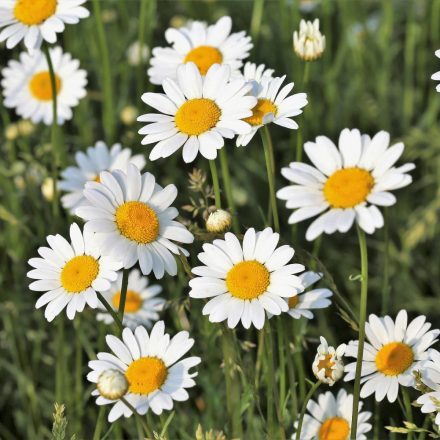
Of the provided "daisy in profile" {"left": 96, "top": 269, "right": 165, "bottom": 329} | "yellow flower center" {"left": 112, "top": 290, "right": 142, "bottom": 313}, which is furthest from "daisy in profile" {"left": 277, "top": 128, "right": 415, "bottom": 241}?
"yellow flower center" {"left": 112, "top": 290, "right": 142, "bottom": 313}

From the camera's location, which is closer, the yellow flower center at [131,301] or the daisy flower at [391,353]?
the daisy flower at [391,353]

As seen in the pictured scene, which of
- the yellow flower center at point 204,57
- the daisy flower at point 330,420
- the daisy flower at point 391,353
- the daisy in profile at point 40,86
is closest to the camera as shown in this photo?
the daisy flower at point 391,353

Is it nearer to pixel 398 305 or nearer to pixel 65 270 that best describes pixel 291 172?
pixel 65 270

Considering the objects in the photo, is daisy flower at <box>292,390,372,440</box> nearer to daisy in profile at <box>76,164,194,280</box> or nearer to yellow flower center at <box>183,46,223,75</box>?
daisy in profile at <box>76,164,194,280</box>

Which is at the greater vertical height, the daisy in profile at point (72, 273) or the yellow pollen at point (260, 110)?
the yellow pollen at point (260, 110)

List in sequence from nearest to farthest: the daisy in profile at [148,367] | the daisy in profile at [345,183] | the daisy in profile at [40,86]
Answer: the daisy in profile at [345,183] < the daisy in profile at [148,367] < the daisy in profile at [40,86]

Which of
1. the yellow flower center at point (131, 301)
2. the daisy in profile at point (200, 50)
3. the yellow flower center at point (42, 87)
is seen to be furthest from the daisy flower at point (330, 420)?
the yellow flower center at point (42, 87)

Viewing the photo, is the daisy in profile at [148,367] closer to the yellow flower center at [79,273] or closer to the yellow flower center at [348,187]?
the yellow flower center at [79,273]

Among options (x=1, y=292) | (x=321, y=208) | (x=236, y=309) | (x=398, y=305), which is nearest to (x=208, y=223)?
(x=236, y=309)
